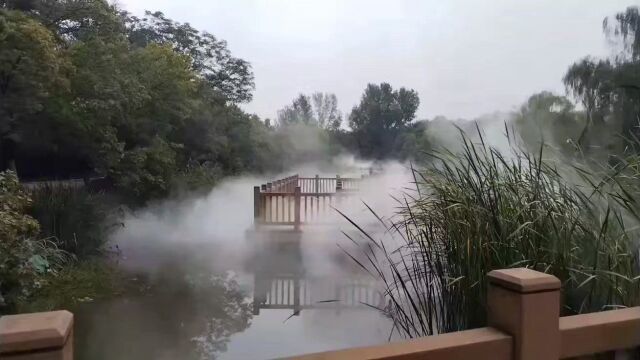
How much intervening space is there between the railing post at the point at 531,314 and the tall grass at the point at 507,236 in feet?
1.03

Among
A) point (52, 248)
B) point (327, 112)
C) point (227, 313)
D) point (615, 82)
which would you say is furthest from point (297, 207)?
point (615, 82)

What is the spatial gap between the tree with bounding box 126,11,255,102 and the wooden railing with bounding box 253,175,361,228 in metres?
0.70

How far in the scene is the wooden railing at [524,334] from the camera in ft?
3.53

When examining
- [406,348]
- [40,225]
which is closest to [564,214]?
[406,348]

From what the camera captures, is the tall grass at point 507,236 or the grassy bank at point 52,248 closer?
the tall grass at point 507,236

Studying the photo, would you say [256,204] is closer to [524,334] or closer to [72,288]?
[72,288]

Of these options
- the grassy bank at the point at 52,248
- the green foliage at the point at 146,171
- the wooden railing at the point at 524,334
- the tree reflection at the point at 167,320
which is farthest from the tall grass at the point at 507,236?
the grassy bank at the point at 52,248

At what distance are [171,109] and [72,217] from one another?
0.66 metres

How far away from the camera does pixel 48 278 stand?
2.03m

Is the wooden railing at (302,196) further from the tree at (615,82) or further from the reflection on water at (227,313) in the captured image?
the tree at (615,82)

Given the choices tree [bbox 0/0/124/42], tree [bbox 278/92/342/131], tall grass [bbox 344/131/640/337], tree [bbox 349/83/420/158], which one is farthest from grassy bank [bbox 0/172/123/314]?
tree [bbox 349/83/420/158]

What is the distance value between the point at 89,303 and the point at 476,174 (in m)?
1.63

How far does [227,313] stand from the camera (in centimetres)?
268

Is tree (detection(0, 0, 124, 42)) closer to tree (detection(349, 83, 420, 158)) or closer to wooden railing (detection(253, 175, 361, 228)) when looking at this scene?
wooden railing (detection(253, 175, 361, 228))
